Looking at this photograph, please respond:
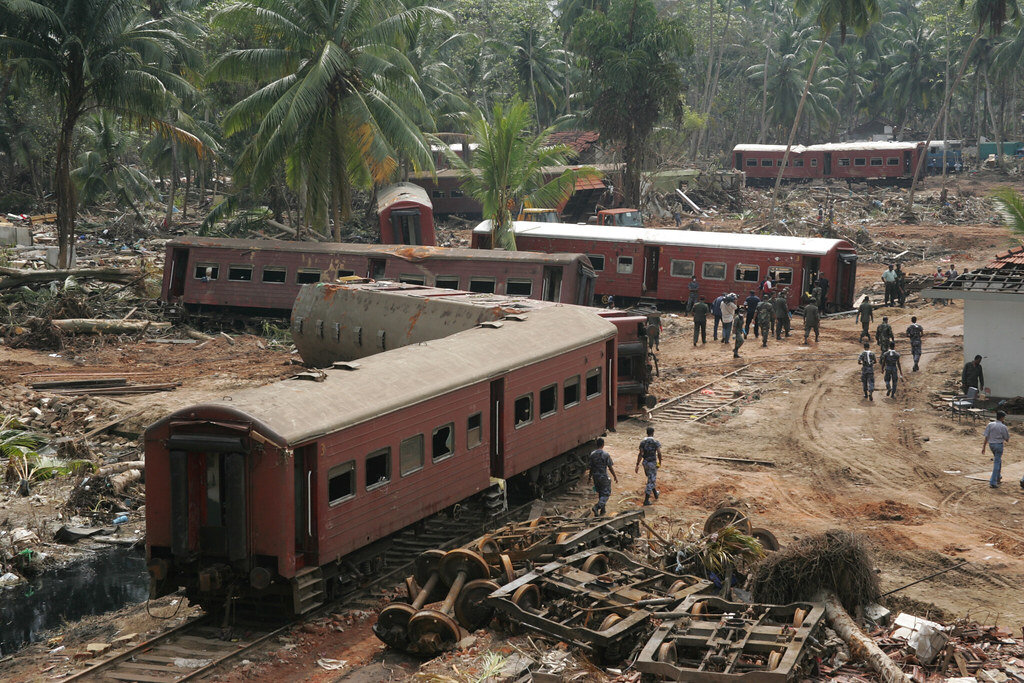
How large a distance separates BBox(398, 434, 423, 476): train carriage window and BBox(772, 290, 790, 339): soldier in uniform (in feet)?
66.9

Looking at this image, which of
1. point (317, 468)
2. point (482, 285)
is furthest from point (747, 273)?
point (317, 468)

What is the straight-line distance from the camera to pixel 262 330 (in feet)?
111

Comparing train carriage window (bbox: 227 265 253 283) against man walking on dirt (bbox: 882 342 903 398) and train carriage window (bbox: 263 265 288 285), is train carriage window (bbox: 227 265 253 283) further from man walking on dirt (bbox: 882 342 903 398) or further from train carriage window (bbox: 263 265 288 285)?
man walking on dirt (bbox: 882 342 903 398)

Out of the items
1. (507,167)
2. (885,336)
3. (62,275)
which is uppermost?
(507,167)

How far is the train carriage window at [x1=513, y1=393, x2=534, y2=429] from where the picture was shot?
17.3m

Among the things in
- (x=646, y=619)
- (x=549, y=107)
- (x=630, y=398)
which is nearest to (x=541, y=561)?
(x=646, y=619)

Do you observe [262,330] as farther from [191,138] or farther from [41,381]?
[41,381]

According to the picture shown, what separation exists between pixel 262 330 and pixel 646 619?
23962 millimetres

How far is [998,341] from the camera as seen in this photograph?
81.1 feet

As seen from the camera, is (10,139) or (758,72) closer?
(10,139)

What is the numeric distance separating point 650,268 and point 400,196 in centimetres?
1280

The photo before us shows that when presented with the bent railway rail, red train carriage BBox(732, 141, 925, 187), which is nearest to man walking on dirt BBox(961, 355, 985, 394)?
the bent railway rail

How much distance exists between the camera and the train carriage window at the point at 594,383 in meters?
19.7

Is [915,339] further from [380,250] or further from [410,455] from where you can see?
[410,455]
